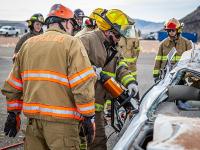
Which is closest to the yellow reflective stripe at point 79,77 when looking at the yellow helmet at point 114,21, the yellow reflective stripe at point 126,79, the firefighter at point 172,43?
the yellow helmet at point 114,21

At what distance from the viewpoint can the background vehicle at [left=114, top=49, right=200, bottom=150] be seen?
2605 millimetres

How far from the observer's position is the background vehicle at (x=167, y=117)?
260cm

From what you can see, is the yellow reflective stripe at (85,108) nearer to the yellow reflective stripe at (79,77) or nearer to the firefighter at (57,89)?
the firefighter at (57,89)

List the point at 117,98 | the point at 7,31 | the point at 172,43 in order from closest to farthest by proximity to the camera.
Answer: the point at 117,98
the point at 172,43
the point at 7,31

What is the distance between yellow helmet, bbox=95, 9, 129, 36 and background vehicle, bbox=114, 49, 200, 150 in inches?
29.0

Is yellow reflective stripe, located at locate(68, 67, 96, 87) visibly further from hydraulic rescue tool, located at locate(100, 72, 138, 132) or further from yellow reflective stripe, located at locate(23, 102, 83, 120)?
hydraulic rescue tool, located at locate(100, 72, 138, 132)

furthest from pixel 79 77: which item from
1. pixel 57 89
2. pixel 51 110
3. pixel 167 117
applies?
pixel 167 117

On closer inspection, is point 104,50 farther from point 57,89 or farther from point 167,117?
point 167,117

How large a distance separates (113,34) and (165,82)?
2.53 ft

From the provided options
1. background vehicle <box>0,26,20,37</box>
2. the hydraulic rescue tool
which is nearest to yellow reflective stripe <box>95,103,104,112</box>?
the hydraulic rescue tool

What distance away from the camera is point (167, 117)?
3.02 meters

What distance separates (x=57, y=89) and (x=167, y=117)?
104cm

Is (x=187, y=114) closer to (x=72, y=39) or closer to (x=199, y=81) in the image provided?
(x=199, y=81)

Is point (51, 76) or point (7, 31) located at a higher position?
→ point (51, 76)
